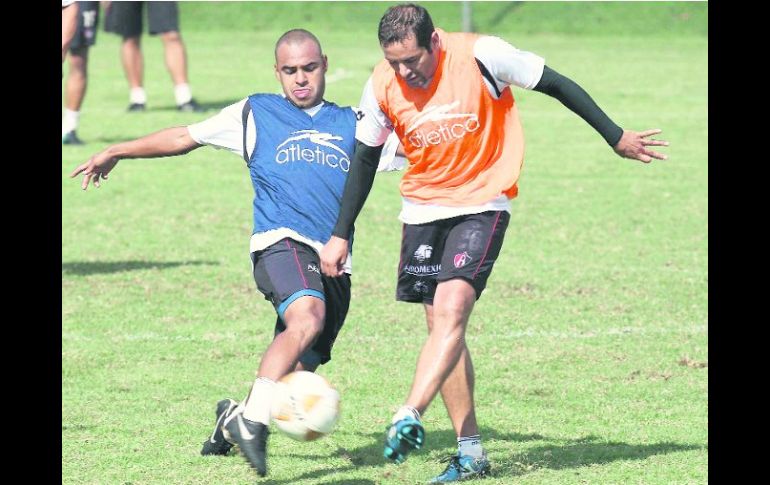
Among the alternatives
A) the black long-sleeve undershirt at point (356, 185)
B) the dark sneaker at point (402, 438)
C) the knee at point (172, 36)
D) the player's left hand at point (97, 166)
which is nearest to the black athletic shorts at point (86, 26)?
the knee at point (172, 36)

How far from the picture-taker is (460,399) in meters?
6.67

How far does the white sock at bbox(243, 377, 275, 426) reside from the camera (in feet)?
20.3

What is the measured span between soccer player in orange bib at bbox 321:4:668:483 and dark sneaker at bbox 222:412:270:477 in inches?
29.4

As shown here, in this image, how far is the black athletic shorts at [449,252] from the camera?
6484 mm

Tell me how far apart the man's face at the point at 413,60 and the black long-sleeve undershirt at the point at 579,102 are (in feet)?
1.57

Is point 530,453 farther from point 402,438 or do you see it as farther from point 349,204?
point 349,204

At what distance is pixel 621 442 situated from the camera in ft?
23.6

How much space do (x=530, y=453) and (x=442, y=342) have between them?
1.02 m

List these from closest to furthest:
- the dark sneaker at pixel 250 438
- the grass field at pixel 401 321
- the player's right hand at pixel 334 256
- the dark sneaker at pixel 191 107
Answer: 1. the dark sneaker at pixel 250 438
2. the player's right hand at pixel 334 256
3. the grass field at pixel 401 321
4. the dark sneaker at pixel 191 107

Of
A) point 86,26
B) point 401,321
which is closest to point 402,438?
point 401,321

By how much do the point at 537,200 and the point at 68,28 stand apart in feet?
16.3

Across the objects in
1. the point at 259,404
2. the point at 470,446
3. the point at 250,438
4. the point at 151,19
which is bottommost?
the point at 470,446

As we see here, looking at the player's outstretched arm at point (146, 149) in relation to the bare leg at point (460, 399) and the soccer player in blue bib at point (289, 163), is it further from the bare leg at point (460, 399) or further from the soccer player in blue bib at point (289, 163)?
the bare leg at point (460, 399)
